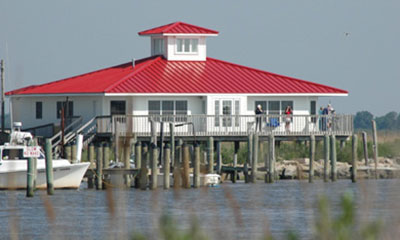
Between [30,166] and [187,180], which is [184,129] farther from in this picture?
[30,166]

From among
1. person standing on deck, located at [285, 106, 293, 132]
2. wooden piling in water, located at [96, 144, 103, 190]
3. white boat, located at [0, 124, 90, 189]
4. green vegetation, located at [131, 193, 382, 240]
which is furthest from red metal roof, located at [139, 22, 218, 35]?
green vegetation, located at [131, 193, 382, 240]

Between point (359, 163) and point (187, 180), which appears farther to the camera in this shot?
point (359, 163)

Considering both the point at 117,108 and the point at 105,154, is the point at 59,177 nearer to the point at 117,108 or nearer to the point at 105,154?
the point at 105,154

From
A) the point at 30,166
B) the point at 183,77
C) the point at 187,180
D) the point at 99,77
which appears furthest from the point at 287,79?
the point at 30,166

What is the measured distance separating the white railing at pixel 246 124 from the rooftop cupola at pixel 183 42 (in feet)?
24.1

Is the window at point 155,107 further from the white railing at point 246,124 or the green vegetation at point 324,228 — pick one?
the green vegetation at point 324,228

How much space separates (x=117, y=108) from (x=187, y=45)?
722 centimetres

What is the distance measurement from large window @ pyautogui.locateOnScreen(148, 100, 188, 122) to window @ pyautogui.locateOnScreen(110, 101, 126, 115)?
52.6 inches

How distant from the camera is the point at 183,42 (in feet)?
179

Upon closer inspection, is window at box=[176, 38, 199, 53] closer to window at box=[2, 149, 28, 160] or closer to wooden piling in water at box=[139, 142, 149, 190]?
wooden piling in water at box=[139, 142, 149, 190]

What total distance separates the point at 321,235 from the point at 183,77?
144ft

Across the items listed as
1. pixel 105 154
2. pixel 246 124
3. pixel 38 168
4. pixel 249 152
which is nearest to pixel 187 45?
pixel 246 124

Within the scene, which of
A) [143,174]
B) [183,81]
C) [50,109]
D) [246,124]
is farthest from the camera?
[50,109]

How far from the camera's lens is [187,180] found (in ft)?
116
